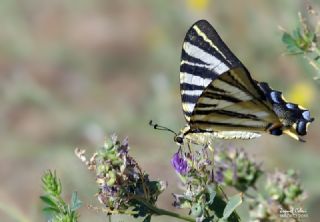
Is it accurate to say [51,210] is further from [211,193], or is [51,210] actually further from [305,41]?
[305,41]

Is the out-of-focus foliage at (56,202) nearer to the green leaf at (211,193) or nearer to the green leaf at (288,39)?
the green leaf at (211,193)

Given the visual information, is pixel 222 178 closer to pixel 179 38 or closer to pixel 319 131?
pixel 179 38

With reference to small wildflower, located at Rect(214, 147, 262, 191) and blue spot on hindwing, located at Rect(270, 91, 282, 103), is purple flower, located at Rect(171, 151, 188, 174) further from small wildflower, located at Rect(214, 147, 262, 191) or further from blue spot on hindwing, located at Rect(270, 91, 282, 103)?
blue spot on hindwing, located at Rect(270, 91, 282, 103)

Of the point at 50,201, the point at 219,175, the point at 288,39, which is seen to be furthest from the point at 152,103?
the point at 219,175

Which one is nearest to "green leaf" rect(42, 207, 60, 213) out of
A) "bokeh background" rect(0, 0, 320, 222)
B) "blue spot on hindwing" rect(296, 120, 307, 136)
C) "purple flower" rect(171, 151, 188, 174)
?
"purple flower" rect(171, 151, 188, 174)

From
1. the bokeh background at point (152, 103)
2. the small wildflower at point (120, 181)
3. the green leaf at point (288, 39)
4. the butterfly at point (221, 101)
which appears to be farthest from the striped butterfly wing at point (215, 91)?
the bokeh background at point (152, 103)
